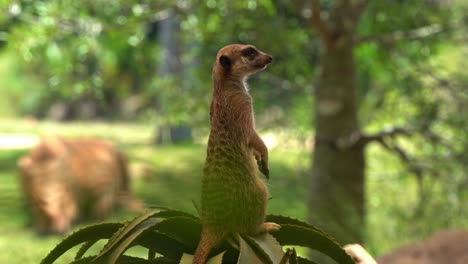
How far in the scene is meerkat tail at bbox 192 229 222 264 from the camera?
84cm

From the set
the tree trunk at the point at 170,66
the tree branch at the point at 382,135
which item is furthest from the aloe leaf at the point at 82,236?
the tree trunk at the point at 170,66

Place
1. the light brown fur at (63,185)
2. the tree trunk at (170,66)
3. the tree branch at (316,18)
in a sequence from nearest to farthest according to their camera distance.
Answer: the tree branch at (316,18) < the light brown fur at (63,185) < the tree trunk at (170,66)

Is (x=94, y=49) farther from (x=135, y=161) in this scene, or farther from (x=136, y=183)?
(x=135, y=161)

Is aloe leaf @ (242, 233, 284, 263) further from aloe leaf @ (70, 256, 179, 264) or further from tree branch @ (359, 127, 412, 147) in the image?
tree branch @ (359, 127, 412, 147)

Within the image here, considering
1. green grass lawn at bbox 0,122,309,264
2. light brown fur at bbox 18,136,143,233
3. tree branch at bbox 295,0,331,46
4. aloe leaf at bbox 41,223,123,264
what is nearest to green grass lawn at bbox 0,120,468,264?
green grass lawn at bbox 0,122,309,264

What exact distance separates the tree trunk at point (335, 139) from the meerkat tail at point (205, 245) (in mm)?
2603

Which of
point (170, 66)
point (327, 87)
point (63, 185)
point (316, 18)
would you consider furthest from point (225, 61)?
point (170, 66)

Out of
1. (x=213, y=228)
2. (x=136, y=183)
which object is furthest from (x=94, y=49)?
(x=136, y=183)

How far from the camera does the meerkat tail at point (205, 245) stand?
2.76ft

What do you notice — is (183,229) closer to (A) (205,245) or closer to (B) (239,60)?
(A) (205,245)

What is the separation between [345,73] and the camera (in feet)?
11.5

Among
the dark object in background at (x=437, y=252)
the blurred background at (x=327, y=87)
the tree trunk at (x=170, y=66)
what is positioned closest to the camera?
the dark object in background at (x=437, y=252)

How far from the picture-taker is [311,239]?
0.94m

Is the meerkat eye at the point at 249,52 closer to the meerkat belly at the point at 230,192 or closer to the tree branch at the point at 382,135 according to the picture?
the meerkat belly at the point at 230,192
